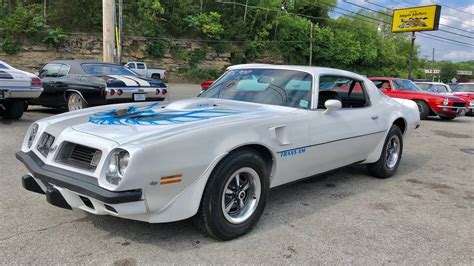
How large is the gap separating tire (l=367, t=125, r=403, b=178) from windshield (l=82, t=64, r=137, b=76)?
660 centimetres

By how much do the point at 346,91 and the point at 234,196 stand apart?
8.90ft

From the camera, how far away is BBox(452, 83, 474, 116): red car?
16856 mm

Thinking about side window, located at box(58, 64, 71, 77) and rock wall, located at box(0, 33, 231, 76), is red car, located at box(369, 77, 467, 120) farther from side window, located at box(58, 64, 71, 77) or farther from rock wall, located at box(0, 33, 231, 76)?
rock wall, located at box(0, 33, 231, 76)

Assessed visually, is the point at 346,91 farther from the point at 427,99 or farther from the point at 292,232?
the point at 427,99

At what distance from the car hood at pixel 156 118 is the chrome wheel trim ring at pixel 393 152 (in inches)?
92.9

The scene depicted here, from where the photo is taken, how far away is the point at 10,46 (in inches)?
1071

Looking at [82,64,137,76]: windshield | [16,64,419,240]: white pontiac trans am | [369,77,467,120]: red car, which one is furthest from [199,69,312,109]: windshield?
[369,77,467,120]: red car

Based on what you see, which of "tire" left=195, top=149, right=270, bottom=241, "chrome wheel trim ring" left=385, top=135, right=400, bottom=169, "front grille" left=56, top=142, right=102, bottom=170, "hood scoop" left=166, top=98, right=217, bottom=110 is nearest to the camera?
"front grille" left=56, top=142, right=102, bottom=170

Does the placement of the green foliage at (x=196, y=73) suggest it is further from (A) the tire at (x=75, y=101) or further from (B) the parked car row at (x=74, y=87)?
(A) the tire at (x=75, y=101)

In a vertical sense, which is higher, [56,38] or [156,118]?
[56,38]

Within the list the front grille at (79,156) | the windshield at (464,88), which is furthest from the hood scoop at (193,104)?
the windshield at (464,88)

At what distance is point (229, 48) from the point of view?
37.5 m

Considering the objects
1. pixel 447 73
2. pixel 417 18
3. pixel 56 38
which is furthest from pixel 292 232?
pixel 447 73

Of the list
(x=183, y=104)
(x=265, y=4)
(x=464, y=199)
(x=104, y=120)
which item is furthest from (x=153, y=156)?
(x=265, y=4)
